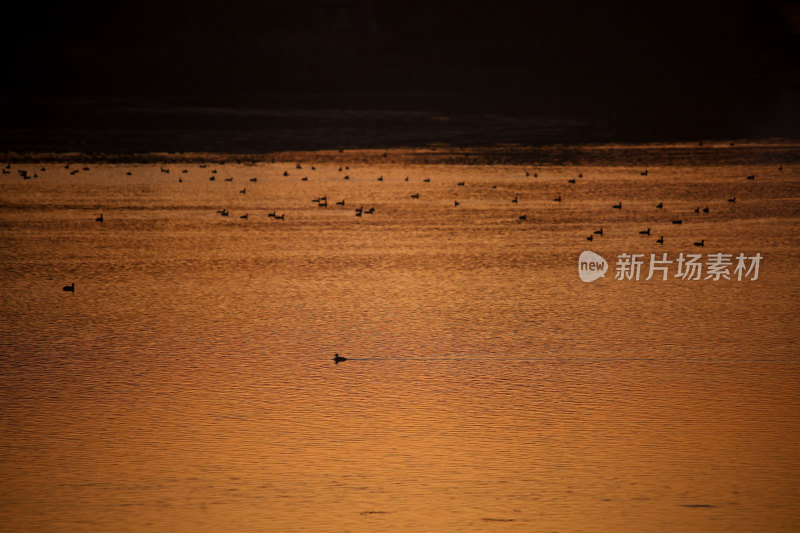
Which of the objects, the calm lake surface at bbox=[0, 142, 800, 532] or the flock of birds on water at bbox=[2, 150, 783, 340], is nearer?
→ the calm lake surface at bbox=[0, 142, 800, 532]

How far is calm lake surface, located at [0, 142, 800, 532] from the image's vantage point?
7906mm

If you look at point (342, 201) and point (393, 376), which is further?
point (342, 201)

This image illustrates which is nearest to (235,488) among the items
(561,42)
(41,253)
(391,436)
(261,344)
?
(391,436)

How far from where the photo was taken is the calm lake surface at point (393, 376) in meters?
7.91

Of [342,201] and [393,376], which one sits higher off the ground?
[342,201]

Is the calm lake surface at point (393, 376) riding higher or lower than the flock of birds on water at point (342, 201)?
lower

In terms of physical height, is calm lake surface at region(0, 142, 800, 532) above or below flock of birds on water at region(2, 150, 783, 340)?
below

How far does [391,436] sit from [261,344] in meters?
3.27

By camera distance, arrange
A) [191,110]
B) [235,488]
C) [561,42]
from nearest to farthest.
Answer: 1. [235,488]
2. [191,110]
3. [561,42]

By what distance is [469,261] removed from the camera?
17.2m

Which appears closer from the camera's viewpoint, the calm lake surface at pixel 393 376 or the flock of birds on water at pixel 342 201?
the calm lake surface at pixel 393 376

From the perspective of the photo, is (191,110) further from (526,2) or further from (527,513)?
(527,513)

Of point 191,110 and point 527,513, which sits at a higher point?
point 191,110

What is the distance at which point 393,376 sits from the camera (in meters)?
10.8
